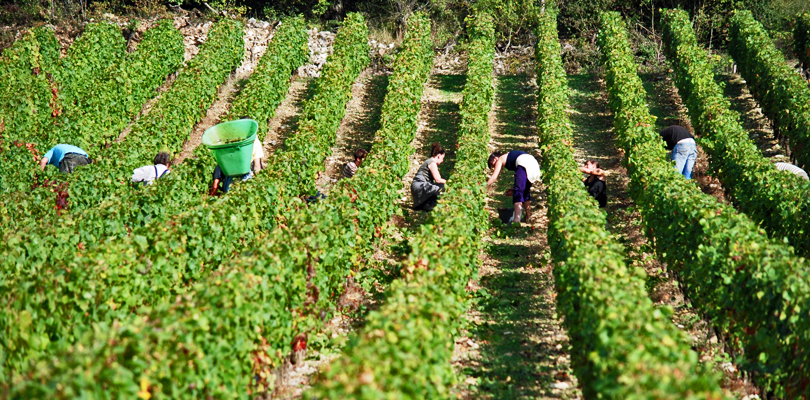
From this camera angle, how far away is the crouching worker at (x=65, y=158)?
11500 millimetres

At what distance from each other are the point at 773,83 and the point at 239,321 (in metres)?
13.4

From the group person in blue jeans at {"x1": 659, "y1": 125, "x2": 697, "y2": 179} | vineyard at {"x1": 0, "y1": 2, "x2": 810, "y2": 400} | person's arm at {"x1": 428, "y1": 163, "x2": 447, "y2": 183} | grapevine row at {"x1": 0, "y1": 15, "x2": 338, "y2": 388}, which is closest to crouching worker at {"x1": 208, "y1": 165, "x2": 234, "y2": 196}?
vineyard at {"x1": 0, "y1": 2, "x2": 810, "y2": 400}

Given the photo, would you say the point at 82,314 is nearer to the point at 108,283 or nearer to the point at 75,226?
the point at 108,283

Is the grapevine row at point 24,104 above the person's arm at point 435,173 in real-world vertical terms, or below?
below

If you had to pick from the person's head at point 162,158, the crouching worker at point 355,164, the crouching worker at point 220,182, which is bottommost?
the crouching worker at point 220,182

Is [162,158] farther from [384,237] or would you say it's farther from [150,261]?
[150,261]

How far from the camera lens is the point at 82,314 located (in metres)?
6.27

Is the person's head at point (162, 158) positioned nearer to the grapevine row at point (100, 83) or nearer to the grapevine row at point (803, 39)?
the grapevine row at point (100, 83)

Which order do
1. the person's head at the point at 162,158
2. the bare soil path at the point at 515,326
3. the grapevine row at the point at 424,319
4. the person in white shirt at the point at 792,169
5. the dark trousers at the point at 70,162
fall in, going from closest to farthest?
the grapevine row at the point at 424,319 → the bare soil path at the point at 515,326 → the person in white shirt at the point at 792,169 → the person's head at the point at 162,158 → the dark trousers at the point at 70,162

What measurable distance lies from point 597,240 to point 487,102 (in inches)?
324

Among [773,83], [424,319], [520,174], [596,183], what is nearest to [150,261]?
[424,319]

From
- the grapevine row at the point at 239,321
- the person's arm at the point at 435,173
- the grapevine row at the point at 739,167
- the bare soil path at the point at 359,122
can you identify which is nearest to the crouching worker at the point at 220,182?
the bare soil path at the point at 359,122

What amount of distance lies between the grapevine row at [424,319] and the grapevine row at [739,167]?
12.8 ft

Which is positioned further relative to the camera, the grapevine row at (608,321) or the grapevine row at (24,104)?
the grapevine row at (24,104)
